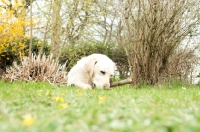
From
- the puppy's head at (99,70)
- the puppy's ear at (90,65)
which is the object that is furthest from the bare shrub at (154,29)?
the puppy's ear at (90,65)

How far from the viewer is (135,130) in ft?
5.24

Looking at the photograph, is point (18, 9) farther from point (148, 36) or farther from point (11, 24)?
point (148, 36)

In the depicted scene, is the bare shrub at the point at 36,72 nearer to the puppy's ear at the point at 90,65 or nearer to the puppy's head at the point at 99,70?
the puppy's ear at the point at 90,65

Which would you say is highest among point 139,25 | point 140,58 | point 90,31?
point 90,31

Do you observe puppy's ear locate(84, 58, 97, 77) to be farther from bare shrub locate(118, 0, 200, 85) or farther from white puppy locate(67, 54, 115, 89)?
bare shrub locate(118, 0, 200, 85)

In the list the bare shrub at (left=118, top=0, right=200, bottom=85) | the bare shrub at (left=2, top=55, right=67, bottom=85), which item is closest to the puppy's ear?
the bare shrub at (left=118, top=0, right=200, bottom=85)

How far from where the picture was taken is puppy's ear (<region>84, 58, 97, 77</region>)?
8.02 m

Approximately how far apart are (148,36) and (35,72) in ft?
13.2

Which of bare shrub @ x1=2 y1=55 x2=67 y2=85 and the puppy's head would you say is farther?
bare shrub @ x1=2 y1=55 x2=67 y2=85

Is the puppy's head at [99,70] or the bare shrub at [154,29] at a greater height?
the bare shrub at [154,29]

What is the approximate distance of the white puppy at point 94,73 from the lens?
7957 millimetres

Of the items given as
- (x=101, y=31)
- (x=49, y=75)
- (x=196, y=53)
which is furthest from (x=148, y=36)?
(x=101, y=31)

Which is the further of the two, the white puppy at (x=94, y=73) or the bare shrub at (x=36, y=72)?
the bare shrub at (x=36, y=72)

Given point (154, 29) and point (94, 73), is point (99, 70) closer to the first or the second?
point (94, 73)
